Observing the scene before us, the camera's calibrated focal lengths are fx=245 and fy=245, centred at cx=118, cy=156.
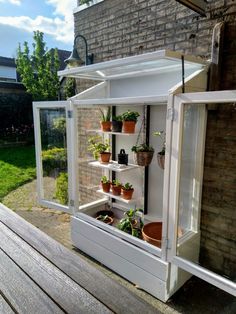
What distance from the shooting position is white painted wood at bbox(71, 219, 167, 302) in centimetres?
238

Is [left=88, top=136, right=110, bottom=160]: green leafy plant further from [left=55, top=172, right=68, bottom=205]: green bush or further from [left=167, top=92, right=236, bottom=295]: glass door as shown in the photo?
[left=167, top=92, right=236, bottom=295]: glass door

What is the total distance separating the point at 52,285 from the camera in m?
1.19

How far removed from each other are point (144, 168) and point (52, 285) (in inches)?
86.1

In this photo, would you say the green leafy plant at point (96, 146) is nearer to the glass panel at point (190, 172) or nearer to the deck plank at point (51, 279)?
the glass panel at point (190, 172)

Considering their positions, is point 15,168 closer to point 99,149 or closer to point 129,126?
point 99,149

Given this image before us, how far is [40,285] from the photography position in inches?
Answer: 46.6

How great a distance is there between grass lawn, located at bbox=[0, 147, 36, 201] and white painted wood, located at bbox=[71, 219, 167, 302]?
2713 mm

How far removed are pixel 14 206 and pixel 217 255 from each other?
3.66 metres

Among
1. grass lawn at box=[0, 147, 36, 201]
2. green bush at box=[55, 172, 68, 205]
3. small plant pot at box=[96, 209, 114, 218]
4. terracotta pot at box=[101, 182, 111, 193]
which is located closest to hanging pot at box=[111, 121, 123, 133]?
terracotta pot at box=[101, 182, 111, 193]

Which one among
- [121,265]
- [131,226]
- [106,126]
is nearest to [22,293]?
[121,265]

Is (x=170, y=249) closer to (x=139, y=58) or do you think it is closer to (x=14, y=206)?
(x=139, y=58)

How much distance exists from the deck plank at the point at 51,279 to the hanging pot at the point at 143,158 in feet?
5.47

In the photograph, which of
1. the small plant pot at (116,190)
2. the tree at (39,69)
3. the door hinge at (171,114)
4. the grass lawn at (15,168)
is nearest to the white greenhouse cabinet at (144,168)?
the door hinge at (171,114)

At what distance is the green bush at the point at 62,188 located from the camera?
339cm
